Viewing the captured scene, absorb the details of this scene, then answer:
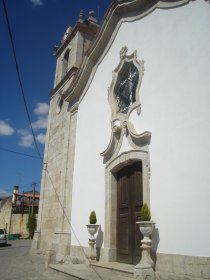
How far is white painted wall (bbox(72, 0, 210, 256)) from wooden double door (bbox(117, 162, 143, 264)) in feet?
2.19

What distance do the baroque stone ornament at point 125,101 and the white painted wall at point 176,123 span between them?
0.21 m

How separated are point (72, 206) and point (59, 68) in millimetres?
8615

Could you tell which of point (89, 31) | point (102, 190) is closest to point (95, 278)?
point (102, 190)

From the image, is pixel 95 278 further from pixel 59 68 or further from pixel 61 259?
pixel 59 68

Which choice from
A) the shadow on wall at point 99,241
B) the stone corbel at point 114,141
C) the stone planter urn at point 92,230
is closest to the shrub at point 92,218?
the stone planter urn at point 92,230

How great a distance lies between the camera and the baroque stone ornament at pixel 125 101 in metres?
6.95

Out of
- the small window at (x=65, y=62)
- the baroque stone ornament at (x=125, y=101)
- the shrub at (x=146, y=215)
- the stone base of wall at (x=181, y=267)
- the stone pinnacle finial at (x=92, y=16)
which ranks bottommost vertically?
the stone base of wall at (x=181, y=267)

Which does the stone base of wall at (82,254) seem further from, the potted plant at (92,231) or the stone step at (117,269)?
the stone step at (117,269)

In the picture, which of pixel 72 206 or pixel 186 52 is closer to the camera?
pixel 186 52

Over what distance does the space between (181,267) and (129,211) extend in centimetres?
227

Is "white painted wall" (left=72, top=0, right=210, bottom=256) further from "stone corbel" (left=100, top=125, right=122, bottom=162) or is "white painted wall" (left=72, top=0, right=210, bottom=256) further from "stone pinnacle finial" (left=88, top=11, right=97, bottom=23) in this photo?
"stone pinnacle finial" (left=88, top=11, right=97, bottom=23)

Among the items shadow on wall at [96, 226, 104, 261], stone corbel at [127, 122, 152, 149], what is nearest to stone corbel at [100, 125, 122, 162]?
stone corbel at [127, 122, 152, 149]

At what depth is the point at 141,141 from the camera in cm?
661

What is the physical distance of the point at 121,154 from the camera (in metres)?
7.27
